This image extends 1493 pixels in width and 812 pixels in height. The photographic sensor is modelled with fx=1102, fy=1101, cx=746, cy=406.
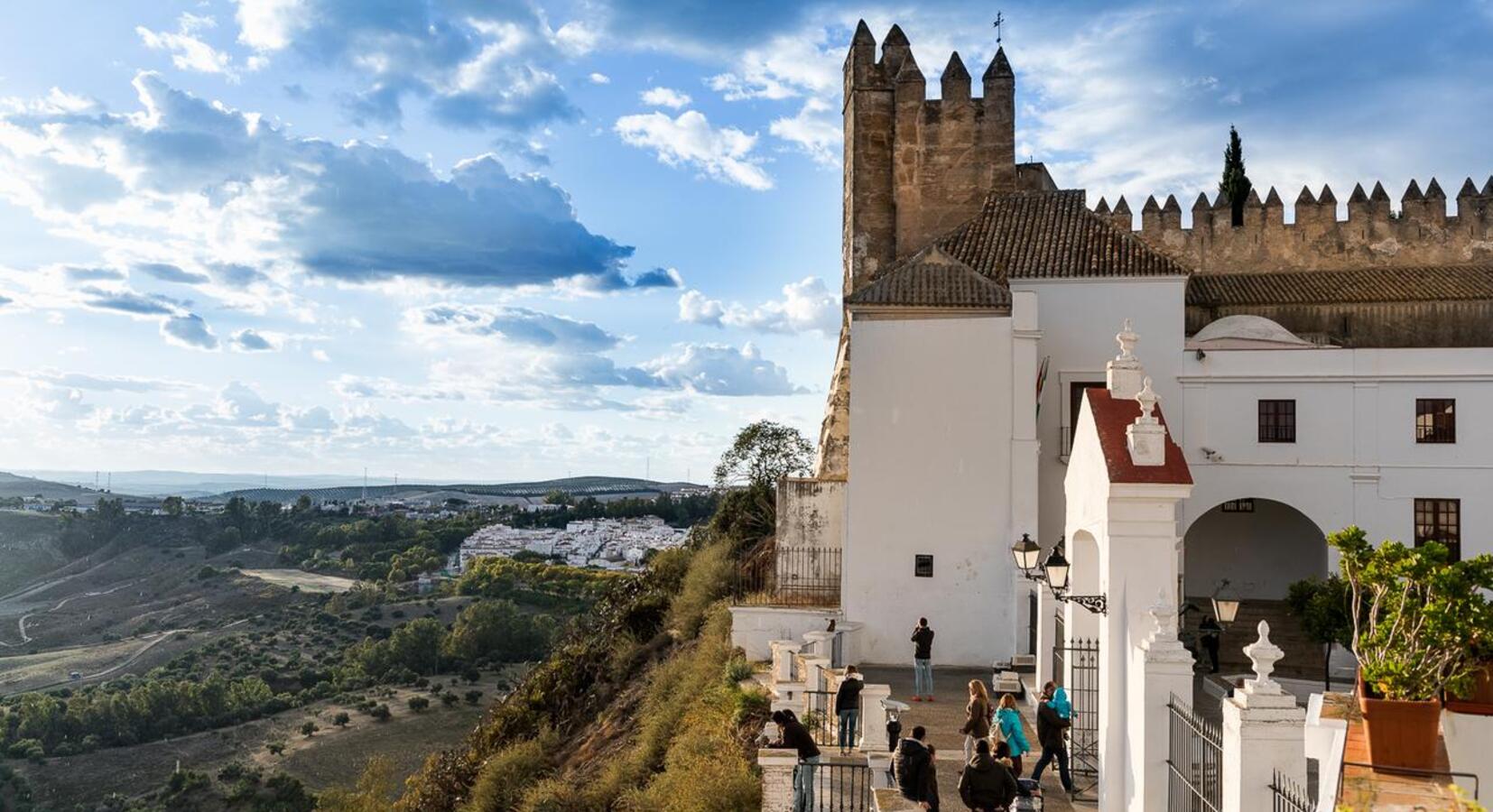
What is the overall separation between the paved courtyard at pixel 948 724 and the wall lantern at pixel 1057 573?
5.80ft

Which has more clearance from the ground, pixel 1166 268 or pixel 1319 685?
pixel 1166 268

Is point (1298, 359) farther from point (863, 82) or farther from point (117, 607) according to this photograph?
point (117, 607)

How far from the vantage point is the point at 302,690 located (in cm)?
5372

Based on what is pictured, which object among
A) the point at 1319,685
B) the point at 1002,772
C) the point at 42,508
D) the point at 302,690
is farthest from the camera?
the point at 42,508

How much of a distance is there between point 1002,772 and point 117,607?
84.4m

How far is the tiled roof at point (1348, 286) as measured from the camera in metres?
24.4

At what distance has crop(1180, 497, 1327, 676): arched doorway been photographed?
21391 mm

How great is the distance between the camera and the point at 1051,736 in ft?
33.1

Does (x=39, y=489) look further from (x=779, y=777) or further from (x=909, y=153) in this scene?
(x=779, y=777)

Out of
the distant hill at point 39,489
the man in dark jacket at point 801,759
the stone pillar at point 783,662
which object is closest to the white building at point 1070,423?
the stone pillar at point 783,662

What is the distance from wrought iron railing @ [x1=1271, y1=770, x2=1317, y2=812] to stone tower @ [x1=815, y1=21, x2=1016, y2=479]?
60.5 feet

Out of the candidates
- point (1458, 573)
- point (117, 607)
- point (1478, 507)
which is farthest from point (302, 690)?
point (1458, 573)

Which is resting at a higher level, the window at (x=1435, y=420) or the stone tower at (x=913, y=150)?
the stone tower at (x=913, y=150)

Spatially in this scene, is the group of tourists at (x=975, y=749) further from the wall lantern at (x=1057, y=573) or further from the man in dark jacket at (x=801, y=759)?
the wall lantern at (x=1057, y=573)
